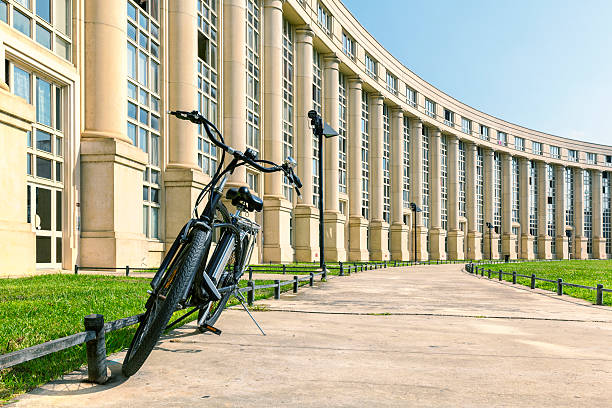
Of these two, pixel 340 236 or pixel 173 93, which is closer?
pixel 173 93

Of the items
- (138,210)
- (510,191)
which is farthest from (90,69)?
(510,191)

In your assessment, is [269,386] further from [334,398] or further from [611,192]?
[611,192]

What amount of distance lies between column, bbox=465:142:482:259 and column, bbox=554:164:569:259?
26.2 meters

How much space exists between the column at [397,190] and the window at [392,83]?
224 centimetres

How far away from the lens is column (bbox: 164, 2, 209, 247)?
27750 mm

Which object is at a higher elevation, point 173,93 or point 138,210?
point 173,93

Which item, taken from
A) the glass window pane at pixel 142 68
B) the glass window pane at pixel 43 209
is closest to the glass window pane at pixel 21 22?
the glass window pane at pixel 43 209

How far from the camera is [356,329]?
8.70m

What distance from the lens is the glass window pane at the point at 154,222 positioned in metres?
27.1

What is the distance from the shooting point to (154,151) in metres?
27.8

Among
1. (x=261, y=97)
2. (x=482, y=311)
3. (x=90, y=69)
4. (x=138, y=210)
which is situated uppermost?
(x=261, y=97)

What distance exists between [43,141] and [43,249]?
12.2ft

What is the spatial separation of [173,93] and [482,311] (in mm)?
20971

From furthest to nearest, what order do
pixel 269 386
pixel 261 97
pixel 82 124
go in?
pixel 261 97 < pixel 82 124 < pixel 269 386
